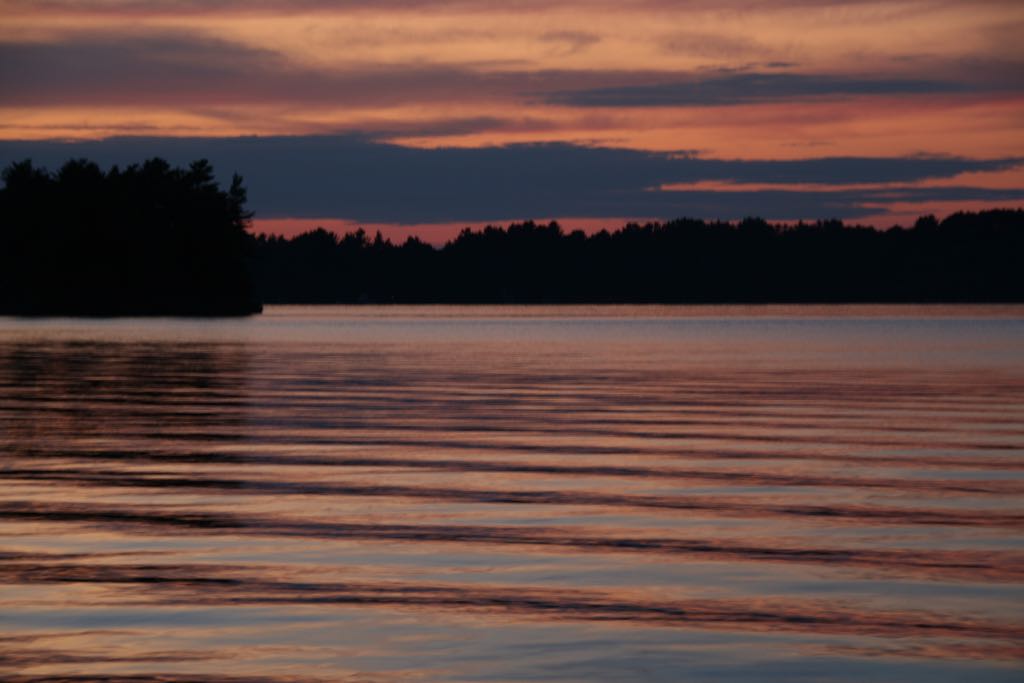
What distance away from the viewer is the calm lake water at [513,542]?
10.4 metres

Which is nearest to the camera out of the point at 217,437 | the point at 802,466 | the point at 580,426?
the point at 802,466

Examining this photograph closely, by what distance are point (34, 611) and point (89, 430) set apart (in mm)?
16242

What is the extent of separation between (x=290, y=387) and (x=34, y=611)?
29.8m

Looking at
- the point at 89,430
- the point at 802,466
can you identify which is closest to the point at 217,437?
the point at 89,430

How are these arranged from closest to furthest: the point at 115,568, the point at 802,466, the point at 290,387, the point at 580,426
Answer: the point at 115,568 < the point at 802,466 < the point at 580,426 < the point at 290,387

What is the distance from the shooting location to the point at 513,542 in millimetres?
14844

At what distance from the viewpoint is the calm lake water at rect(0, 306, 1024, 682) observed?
10445mm

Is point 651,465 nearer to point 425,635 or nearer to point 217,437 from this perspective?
point 217,437

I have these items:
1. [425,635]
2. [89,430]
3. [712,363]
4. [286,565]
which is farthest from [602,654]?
[712,363]

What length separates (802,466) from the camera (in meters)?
21.4

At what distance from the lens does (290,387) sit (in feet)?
136

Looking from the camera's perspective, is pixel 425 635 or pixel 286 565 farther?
pixel 286 565

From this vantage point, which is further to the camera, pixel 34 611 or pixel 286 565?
pixel 286 565

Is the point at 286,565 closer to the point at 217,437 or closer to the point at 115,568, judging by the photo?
the point at 115,568
